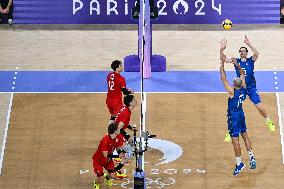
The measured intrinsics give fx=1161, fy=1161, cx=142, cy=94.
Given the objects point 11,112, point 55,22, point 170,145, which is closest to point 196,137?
point 170,145

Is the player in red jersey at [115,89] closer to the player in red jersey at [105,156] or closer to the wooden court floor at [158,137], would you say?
the wooden court floor at [158,137]

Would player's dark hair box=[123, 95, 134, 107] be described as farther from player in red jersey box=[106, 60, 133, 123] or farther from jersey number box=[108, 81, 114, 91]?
jersey number box=[108, 81, 114, 91]

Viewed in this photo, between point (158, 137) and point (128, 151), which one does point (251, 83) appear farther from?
point (128, 151)

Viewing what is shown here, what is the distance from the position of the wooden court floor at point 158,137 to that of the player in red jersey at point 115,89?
2.37 feet

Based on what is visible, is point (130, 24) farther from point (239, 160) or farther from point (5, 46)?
point (239, 160)

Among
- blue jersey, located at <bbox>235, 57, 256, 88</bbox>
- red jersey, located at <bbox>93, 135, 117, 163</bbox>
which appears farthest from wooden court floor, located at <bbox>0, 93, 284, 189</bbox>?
blue jersey, located at <bbox>235, 57, 256, 88</bbox>

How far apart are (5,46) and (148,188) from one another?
28.8 ft

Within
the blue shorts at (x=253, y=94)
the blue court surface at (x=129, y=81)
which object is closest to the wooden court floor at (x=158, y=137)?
the blue court surface at (x=129, y=81)

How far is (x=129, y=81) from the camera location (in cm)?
3067

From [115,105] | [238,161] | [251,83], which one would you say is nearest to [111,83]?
Answer: [115,105]

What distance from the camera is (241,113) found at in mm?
26016

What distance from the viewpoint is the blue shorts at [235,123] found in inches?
1022

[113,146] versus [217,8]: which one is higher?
[217,8]

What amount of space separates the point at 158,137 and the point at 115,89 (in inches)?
61.1
